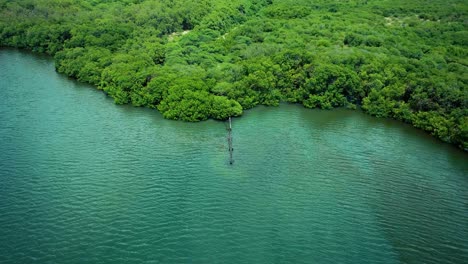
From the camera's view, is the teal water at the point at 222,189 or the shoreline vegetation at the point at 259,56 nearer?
the teal water at the point at 222,189

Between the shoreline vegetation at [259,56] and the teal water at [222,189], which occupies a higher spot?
the shoreline vegetation at [259,56]

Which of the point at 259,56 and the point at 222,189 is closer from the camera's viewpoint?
the point at 222,189

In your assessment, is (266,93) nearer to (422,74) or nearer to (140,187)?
(422,74)

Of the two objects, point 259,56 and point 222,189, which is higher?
point 259,56

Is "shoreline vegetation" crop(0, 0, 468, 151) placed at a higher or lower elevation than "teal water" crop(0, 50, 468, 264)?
higher
